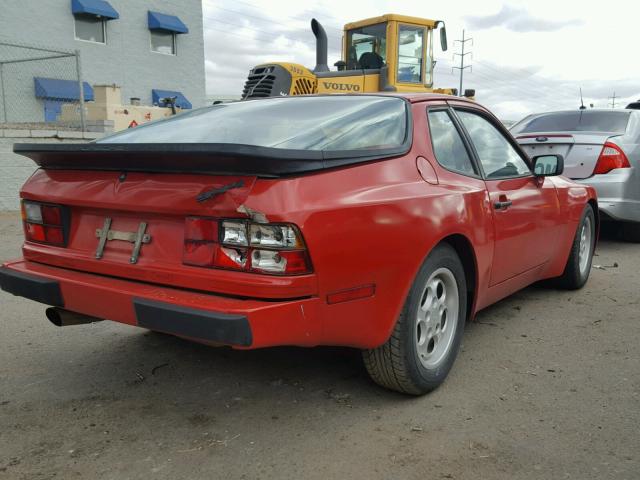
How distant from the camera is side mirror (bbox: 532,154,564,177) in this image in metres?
4.25

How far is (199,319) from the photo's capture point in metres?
2.35

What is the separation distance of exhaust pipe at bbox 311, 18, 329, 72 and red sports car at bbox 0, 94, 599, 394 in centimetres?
796

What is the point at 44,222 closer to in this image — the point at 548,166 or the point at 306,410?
the point at 306,410

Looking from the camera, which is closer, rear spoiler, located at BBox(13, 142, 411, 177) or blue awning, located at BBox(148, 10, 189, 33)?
rear spoiler, located at BBox(13, 142, 411, 177)

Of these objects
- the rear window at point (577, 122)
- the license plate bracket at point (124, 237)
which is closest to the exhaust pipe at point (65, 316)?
the license plate bracket at point (124, 237)

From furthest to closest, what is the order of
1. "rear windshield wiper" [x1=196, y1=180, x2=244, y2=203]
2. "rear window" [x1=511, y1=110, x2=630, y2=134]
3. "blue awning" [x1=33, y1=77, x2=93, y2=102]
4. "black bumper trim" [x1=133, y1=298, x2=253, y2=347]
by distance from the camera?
"blue awning" [x1=33, y1=77, x2=93, y2=102] → "rear window" [x1=511, y1=110, x2=630, y2=134] → "rear windshield wiper" [x1=196, y1=180, x2=244, y2=203] → "black bumper trim" [x1=133, y1=298, x2=253, y2=347]

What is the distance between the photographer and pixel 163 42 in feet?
80.4

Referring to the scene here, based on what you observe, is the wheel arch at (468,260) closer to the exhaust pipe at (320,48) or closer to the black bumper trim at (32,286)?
the black bumper trim at (32,286)

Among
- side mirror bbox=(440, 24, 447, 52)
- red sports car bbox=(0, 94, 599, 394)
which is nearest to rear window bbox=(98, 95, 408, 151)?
red sports car bbox=(0, 94, 599, 394)

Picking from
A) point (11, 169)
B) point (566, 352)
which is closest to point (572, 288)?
point (566, 352)

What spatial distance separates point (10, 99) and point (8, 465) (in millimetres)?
14706

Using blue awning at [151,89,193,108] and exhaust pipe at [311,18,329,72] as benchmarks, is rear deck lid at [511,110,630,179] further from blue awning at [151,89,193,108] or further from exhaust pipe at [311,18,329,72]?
blue awning at [151,89,193,108]

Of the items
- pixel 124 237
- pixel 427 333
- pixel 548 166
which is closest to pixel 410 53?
pixel 548 166

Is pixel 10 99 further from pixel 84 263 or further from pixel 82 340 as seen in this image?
pixel 84 263
